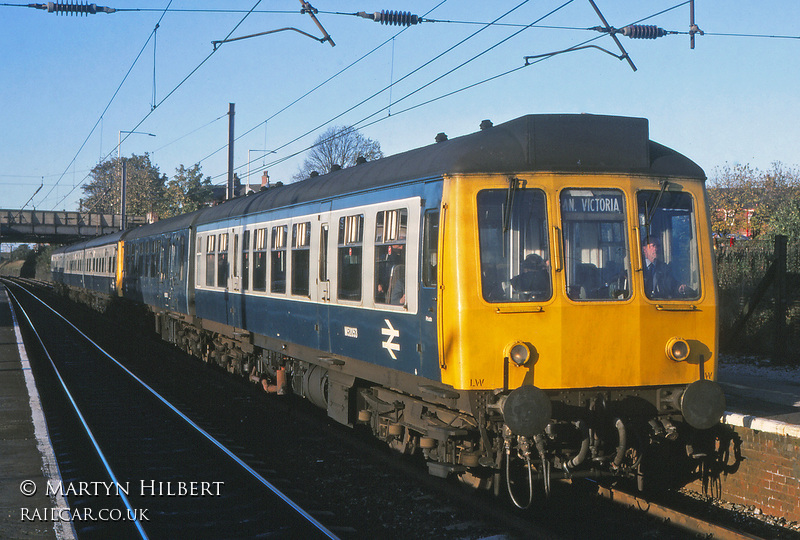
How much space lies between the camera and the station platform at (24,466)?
21.6 feet

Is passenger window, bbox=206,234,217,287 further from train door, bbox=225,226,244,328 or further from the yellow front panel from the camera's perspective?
the yellow front panel

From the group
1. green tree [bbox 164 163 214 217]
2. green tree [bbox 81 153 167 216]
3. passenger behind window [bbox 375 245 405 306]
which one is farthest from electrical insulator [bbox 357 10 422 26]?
green tree [bbox 81 153 167 216]

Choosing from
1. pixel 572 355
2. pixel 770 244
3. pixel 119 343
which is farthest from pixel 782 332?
pixel 119 343

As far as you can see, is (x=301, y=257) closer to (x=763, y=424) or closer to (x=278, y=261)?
(x=278, y=261)

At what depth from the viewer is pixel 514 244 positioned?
675 centimetres

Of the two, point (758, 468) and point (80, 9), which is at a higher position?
point (80, 9)

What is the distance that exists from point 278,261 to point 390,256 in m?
3.87

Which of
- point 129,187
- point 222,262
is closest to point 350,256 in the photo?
point 222,262

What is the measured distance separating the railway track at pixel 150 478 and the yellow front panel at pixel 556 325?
1.89m

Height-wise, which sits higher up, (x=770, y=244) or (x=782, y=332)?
(x=770, y=244)

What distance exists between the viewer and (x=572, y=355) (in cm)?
670

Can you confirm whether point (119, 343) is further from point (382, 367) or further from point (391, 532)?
point (391, 532)

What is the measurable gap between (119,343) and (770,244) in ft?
55.2

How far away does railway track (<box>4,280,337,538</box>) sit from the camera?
6781mm
